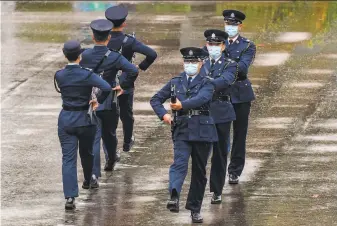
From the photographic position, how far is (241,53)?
39.1 feet

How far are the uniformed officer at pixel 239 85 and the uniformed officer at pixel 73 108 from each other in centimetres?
157

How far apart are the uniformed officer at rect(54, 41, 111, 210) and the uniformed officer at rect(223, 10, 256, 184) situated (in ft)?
5.14

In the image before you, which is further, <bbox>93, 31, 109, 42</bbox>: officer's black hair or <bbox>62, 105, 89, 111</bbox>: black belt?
<bbox>93, 31, 109, 42</bbox>: officer's black hair

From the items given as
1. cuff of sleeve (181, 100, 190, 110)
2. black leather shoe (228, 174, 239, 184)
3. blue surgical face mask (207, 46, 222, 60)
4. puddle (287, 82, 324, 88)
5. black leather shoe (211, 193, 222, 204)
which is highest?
blue surgical face mask (207, 46, 222, 60)

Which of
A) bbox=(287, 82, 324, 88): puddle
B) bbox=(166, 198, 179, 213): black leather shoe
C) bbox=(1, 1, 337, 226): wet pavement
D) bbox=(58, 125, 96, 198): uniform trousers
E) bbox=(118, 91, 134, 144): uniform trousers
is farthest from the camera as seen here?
bbox=(287, 82, 324, 88): puddle

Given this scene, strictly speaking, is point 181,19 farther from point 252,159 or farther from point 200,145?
point 200,145

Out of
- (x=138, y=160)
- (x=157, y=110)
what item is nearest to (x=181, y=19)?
(x=138, y=160)

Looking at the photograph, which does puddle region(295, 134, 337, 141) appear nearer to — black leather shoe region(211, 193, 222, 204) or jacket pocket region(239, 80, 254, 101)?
jacket pocket region(239, 80, 254, 101)

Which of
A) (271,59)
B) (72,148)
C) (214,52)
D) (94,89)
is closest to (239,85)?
(214,52)

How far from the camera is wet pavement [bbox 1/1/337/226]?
36.6 ft

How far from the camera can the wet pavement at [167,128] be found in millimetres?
11148

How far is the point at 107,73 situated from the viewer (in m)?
12.2

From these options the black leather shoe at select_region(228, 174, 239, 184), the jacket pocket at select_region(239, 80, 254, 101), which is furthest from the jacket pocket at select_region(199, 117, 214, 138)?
the black leather shoe at select_region(228, 174, 239, 184)

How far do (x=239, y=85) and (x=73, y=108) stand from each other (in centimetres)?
198
